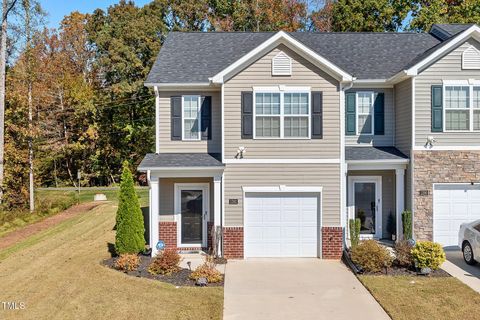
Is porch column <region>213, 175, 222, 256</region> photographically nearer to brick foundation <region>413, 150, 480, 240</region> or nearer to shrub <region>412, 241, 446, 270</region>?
shrub <region>412, 241, 446, 270</region>

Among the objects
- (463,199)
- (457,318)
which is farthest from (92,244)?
(463,199)

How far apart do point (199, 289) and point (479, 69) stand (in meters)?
11.8

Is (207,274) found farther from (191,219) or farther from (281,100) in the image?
(281,100)

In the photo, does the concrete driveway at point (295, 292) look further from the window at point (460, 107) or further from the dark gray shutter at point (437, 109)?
the window at point (460, 107)

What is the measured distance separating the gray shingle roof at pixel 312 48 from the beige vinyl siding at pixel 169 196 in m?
3.49

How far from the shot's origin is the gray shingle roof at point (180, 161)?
14320 mm

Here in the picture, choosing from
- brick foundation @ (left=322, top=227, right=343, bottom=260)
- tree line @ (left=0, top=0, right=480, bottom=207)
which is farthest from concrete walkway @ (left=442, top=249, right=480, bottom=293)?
tree line @ (left=0, top=0, right=480, bottom=207)

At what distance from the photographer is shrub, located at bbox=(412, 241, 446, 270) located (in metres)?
12.2

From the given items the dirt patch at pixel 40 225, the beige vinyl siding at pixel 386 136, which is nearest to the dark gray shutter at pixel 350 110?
the beige vinyl siding at pixel 386 136

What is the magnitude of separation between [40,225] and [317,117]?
551 inches

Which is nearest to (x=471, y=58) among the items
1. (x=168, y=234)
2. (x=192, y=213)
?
(x=192, y=213)

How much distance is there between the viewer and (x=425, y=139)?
14945 millimetres

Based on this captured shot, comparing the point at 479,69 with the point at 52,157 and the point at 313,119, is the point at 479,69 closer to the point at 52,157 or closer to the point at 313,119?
the point at 313,119

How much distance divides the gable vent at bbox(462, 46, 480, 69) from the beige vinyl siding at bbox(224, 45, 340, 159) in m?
4.58
